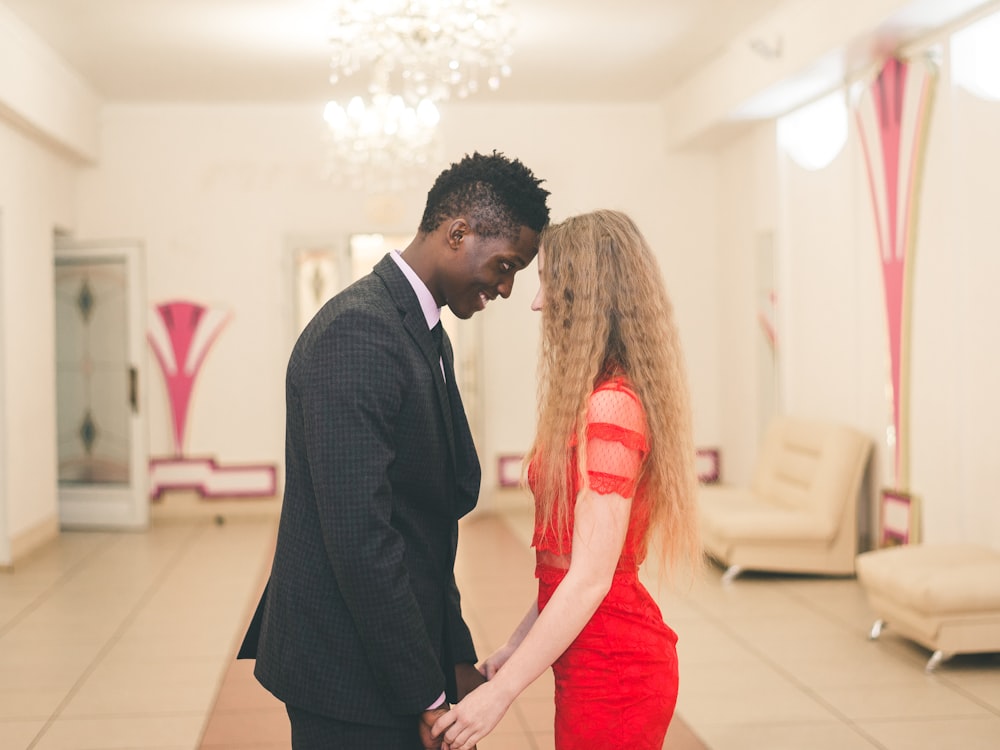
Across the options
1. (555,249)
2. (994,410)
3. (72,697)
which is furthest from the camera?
(994,410)

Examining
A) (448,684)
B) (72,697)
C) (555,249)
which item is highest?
(555,249)

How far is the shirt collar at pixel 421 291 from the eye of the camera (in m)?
1.70

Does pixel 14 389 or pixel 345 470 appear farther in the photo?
pixel 14 389

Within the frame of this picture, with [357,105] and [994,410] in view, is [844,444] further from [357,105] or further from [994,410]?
[357,105]

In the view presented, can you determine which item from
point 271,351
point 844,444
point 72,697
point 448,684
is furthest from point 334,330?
point 271,351

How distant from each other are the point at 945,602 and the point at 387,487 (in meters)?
3.37

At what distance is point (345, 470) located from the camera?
4.95 feet

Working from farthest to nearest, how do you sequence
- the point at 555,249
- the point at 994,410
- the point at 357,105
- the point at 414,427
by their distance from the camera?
the point at 357,105 < the point at 994,410 < the point at 555,249 < the point at 414,427

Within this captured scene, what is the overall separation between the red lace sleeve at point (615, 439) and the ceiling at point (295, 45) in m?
4.83

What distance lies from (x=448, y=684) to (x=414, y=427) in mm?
462

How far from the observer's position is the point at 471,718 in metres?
1.61

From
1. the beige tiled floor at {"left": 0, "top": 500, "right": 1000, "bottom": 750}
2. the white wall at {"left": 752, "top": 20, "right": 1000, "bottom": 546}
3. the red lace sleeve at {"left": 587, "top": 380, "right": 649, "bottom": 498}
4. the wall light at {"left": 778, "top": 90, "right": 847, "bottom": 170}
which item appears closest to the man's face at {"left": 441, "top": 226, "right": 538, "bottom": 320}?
the red lace sleeve at {"left": 587, "top": 380, "right": 649, "bottom": 498}

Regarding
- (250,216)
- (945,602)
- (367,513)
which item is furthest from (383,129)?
(367,513)

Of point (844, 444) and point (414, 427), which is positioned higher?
point (414, 427)
